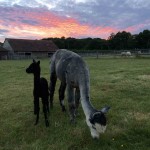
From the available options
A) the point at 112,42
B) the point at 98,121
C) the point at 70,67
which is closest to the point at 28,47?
the point at 112,42

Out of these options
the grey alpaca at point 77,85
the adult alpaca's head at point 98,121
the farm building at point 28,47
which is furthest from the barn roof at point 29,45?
the adult alpaca's head at point 98,121

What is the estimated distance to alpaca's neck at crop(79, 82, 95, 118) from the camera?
16.8 feet

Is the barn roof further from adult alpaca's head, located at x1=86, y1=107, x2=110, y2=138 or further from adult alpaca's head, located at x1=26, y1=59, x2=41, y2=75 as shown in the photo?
adult alpaca's head, located at x1=86, y1=107, x2=110, y2=138

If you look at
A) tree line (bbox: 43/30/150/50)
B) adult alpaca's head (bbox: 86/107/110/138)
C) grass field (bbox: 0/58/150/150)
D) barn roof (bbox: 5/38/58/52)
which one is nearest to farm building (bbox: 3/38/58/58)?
barn roof (bbox: 5/38/58/52)

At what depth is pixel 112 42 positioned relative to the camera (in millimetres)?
100188

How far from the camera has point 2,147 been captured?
215 inches

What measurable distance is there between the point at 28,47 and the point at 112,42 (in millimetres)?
41508

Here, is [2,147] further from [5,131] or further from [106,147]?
[106,147]

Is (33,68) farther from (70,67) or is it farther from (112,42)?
(112,42)

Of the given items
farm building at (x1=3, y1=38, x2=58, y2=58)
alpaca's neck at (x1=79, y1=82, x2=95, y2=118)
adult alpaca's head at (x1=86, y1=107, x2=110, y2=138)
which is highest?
alpaca's neck at (x1=79, y1=82, x2=95, y2=118)

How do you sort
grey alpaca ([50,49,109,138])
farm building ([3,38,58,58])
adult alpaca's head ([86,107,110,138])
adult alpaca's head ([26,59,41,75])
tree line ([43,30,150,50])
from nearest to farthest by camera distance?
adult alpaca's head ([86,107,110,138]) < grey alpaca ([50,49,109,138]) < adult alpaca's head ([26,59,41,75]) < farm building ([3,38,58,58]) < tree line ([43,30,150,50])

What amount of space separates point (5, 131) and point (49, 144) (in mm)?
1377

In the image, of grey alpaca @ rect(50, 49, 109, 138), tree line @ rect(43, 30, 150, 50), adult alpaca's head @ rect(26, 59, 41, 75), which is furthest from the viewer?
tree line @ rect(43, 30, 150, 50)

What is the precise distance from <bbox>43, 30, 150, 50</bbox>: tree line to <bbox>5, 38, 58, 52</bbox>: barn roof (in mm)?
25497
